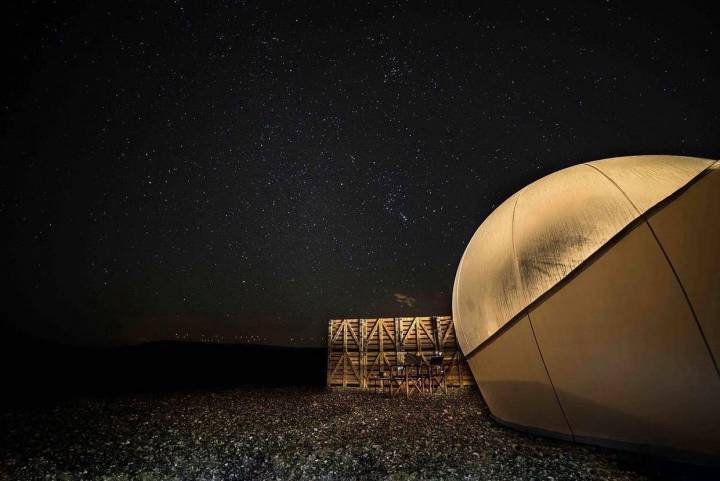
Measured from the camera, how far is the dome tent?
12.3 ft

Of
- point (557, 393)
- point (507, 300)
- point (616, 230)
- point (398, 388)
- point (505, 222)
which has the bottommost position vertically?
point (398, 388)

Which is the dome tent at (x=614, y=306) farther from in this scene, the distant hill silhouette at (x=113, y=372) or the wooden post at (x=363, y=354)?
the distant hill silhouette at (x=113, y=372)

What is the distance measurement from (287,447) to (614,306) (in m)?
5.57

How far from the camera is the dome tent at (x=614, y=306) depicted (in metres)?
3.74

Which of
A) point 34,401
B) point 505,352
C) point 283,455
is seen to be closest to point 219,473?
point 283,455

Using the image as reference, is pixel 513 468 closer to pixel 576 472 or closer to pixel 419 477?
pixel 576 472

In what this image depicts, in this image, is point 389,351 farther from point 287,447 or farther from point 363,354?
point 287,447

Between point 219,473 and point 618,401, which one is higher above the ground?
point 618,401

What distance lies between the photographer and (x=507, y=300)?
518 cm

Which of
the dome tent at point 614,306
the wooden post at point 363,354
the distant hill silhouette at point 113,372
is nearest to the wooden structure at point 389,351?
the wooden post at point 363,354

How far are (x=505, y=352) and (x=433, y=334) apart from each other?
6.78 metres

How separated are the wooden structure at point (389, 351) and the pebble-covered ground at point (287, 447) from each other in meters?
3.19

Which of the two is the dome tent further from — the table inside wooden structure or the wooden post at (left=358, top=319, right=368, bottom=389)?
the wooden post at (left=358, top=319, right=368, bottom=389)

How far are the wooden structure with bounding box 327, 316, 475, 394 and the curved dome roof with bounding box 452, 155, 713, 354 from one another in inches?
220
